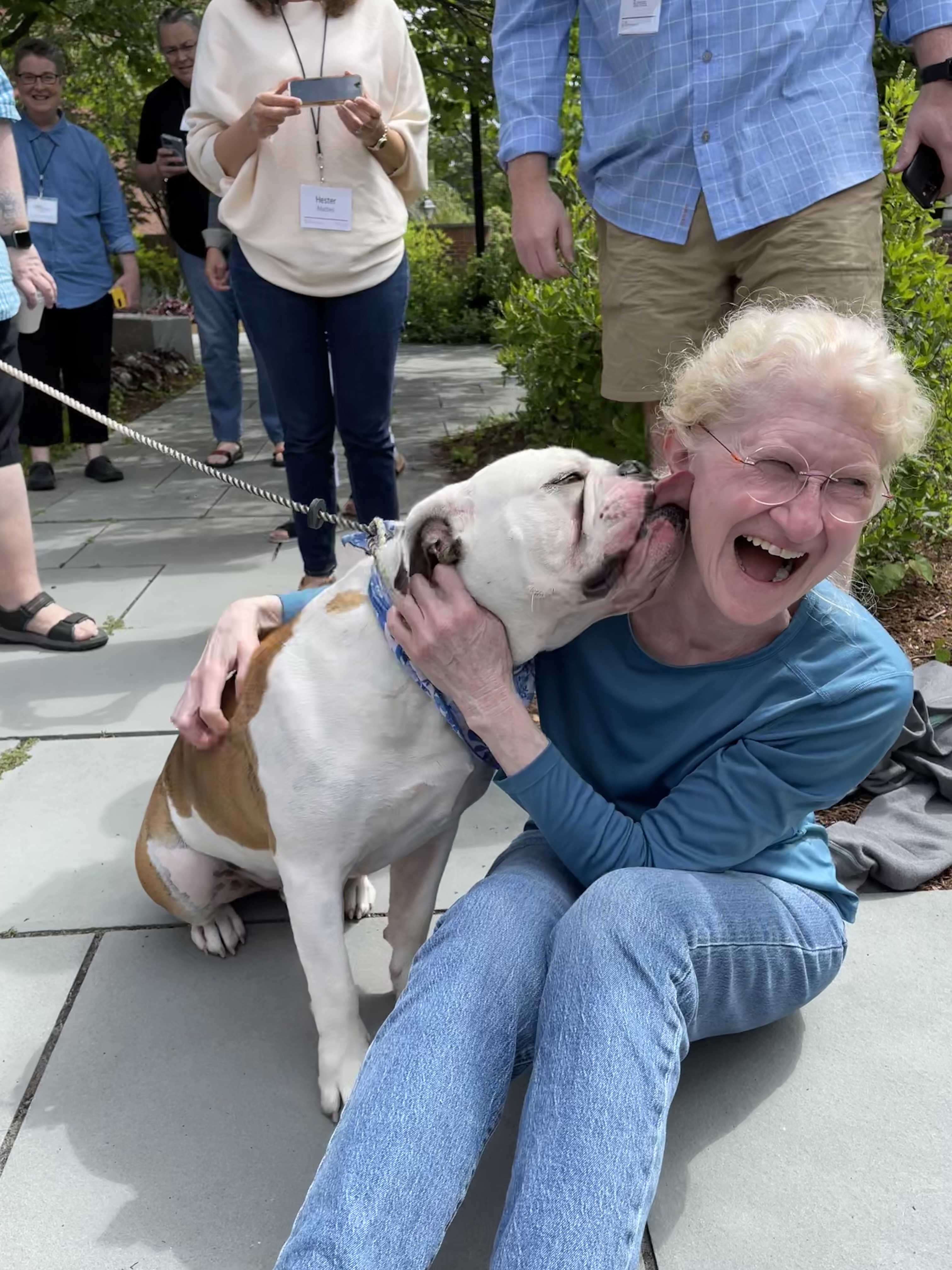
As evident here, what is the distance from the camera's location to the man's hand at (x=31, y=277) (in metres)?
4.43

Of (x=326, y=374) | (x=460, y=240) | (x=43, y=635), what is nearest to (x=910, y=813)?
(x=326, y=374)

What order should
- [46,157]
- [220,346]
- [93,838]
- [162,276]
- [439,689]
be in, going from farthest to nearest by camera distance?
[162,276] < [220,346] < [46,157] < [93,838] < [439,689]

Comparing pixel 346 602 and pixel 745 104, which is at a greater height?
pixel 745 104

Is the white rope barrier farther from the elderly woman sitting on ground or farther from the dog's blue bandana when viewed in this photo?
the elderly woman sitting on ground

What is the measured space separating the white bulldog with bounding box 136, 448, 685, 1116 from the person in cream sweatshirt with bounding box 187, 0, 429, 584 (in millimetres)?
2067

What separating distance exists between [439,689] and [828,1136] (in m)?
1.11

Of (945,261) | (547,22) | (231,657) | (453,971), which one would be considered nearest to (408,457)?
(945,261)

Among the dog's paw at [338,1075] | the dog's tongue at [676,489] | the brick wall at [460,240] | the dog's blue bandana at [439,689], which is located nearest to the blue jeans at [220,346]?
the dog's blue bandana at [439,689]

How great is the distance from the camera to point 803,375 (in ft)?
6.11

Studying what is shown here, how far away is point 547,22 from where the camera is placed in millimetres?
3117

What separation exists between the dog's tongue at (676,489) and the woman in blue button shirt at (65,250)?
19.2 feet

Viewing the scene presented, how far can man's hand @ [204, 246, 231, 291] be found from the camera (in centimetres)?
603

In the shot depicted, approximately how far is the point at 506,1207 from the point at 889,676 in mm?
1121

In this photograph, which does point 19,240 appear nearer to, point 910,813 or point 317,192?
point 317,192
